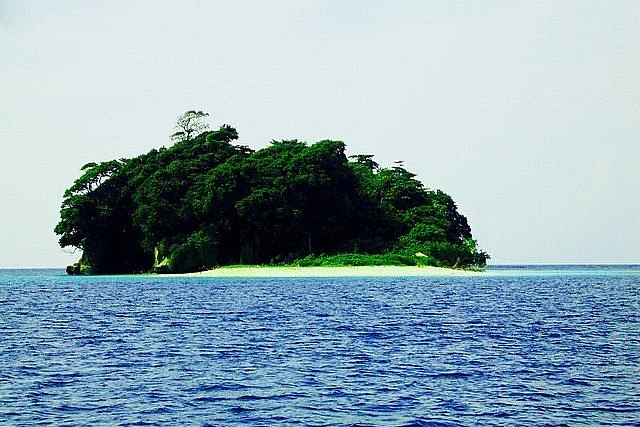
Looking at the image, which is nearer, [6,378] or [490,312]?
[6,378]

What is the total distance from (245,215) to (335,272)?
1744cm

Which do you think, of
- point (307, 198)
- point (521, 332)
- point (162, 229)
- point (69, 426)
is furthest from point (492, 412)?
point (162, 229)

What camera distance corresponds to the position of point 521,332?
34750 millimetres

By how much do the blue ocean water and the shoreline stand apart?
48.3 meters

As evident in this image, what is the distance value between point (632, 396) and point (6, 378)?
720 inches

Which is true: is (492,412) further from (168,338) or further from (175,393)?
(168,338)

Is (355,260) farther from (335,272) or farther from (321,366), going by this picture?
(321,366)

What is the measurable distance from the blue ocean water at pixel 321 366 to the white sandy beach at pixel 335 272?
48222 mm

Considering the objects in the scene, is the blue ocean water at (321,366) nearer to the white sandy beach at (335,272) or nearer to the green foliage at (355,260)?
the white sandy beach at (335,272)


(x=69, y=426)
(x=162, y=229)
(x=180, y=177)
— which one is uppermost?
(x=180, y=177)

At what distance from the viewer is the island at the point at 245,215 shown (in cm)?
10662

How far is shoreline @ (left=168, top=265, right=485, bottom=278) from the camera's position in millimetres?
95750

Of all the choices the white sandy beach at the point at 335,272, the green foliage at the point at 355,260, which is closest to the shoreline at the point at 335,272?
the white sandy beach at the point at 335,272

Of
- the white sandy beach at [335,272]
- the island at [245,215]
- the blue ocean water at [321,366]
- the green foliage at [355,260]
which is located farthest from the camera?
the island at [245,215]
